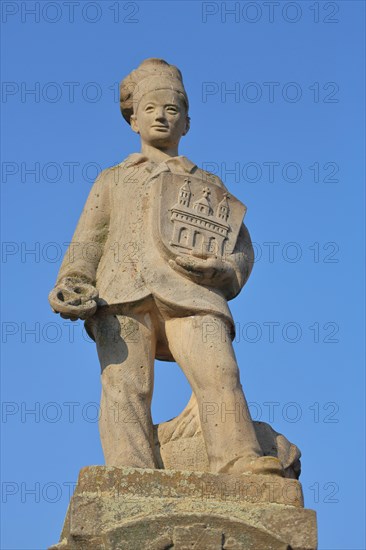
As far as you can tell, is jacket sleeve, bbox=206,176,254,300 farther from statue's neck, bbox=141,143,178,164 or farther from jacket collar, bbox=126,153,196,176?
statue's neck, bbox=141,143,178,164

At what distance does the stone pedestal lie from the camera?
8.73m

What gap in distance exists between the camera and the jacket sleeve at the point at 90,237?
1045 cm

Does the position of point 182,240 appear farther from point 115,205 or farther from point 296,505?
point 296,505

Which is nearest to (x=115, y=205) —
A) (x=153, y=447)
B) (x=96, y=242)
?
(x=96, y=242)

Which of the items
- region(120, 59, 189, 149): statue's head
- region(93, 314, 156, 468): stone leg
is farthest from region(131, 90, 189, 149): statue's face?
region(93, 314, 156, 468): stone leg

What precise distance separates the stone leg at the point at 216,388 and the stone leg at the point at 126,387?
255 millimetres

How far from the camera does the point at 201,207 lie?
10.4m

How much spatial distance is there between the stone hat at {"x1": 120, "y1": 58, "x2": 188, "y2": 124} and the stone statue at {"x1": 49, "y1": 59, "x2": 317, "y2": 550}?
0.04ft

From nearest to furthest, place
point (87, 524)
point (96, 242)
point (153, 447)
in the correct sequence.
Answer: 1. point (87, 524)
2. point (153, 447)
3. point (96, 242)

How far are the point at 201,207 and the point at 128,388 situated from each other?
156 centimetres

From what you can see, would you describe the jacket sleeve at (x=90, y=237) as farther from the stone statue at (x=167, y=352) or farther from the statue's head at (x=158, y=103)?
the statue's head at (x=158, y=103)

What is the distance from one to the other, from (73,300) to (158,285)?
0.65 meters

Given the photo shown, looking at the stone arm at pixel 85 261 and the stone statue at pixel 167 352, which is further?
the stone arm at pixel 85 261

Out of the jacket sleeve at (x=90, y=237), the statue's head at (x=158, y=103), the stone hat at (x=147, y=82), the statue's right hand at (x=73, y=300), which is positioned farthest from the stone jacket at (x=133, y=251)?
the stone hat at (x=147, y=82)
